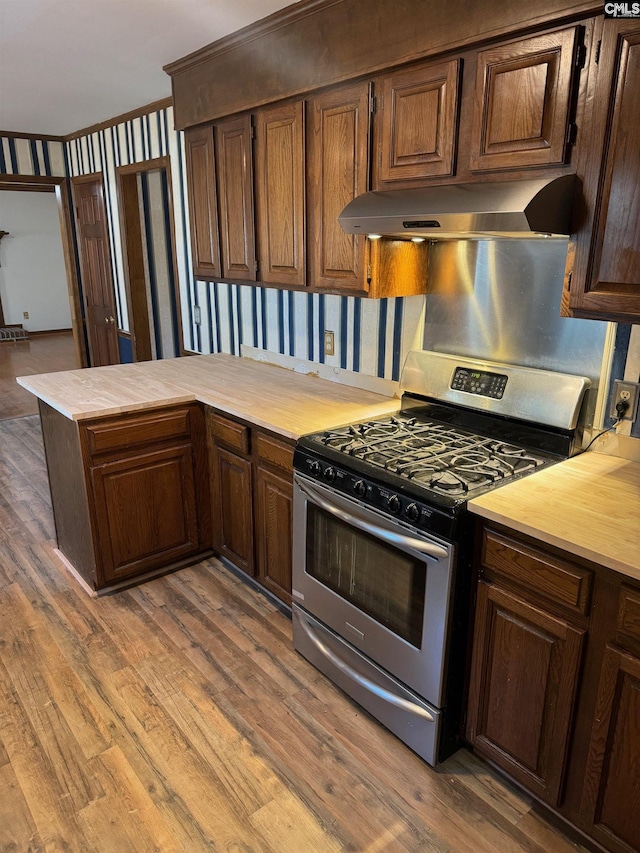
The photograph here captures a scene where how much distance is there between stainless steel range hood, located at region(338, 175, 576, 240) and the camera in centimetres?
154

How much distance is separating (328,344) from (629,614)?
6.49ft

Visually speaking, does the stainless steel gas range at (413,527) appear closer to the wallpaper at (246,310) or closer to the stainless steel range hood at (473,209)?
the wallpaper at (246,310)

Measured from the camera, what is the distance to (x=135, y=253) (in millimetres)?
4805

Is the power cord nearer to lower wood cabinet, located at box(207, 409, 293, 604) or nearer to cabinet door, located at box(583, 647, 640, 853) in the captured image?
cabinet door, located at box(583, 647, 640, 853)

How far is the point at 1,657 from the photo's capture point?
237cm

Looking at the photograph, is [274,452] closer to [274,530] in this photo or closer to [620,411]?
[274,530]

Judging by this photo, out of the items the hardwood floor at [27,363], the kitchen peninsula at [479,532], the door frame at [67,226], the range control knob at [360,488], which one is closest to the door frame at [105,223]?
the door frame at [67,226]

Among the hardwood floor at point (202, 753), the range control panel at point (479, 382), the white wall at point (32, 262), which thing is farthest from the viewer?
the white wall at point (32, 262)

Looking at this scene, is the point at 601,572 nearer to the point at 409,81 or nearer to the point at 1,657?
the point at 409,81

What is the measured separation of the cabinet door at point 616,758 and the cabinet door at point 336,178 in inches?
60.9

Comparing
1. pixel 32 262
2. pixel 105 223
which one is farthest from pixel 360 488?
pixel 32 262

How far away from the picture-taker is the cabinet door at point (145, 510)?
8.75 feet

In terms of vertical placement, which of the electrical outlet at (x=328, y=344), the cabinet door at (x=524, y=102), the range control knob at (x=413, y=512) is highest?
the cabinet door at (x=524, y=102)

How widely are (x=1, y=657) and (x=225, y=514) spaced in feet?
3.57
